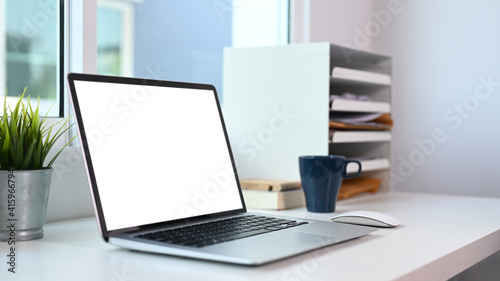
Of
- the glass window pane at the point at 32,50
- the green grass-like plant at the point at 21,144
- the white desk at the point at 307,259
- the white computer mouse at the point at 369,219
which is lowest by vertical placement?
the white desk at the point at 307,259

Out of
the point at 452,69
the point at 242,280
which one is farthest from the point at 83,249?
the point at 452,69

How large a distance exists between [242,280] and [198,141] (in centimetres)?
47

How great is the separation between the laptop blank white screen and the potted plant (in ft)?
0.37

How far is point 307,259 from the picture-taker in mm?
793

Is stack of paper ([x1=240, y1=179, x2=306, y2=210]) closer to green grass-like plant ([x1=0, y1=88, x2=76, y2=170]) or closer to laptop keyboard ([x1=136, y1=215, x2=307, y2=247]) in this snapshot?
laptop keyboard ([x1=136, y1=215, x2=307, y2=247])

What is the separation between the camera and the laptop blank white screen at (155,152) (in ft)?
3.00

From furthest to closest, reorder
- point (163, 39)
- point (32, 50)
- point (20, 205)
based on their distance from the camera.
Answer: point (163, 39) → point (32, 50) → point (20, 205)

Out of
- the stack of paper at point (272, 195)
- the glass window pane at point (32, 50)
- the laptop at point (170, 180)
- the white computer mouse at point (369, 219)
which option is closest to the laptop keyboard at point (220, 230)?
the laptop at point (170, 180)

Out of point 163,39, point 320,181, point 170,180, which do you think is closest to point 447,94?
point 320,181

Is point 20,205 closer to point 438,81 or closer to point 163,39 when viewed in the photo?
A: point 163,39

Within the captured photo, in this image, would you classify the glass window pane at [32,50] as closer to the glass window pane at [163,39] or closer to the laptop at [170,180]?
the glass window pane at [163,39]

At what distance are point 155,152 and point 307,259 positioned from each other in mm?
356

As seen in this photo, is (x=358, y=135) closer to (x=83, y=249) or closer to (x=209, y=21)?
(x=209, y=21)

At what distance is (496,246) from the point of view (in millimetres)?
1075
